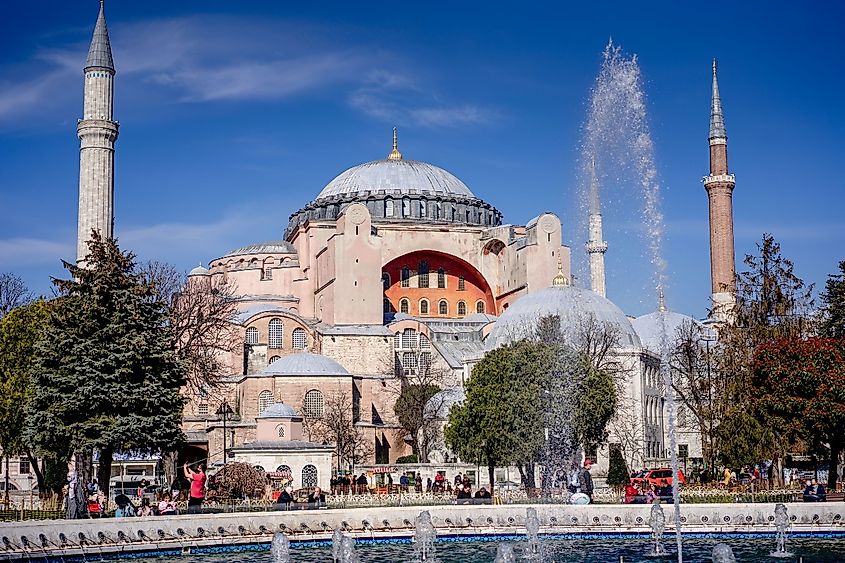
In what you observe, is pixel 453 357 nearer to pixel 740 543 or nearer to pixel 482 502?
pixel 482 502

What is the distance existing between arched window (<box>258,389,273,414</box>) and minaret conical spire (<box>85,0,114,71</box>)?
12.1 m

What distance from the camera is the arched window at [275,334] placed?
44.2m

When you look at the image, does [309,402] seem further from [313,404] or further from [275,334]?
[275,334]

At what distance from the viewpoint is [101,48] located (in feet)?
131

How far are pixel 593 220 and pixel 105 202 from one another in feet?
74.2

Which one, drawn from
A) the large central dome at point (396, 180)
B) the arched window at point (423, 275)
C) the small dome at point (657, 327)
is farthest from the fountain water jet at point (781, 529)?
the large central dome at point (396, 180)

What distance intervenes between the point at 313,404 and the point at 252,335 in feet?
18.4

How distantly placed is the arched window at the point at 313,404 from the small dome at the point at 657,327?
1312 cm

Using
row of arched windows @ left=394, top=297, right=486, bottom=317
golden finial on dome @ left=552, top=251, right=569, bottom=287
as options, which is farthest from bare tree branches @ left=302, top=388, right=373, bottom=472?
row of arched windows @ left=394, top=297, right=486, bottom=317

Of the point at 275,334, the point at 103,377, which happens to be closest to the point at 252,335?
the point at 275,334

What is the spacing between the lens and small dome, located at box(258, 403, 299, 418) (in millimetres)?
35406

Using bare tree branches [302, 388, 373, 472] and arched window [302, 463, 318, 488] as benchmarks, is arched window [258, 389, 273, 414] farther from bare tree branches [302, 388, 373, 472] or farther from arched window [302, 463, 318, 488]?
arched window [302, 463, 318, 488]

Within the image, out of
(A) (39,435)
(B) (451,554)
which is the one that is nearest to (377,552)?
(B) (451,554)

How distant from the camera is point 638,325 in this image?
52.2 meters
